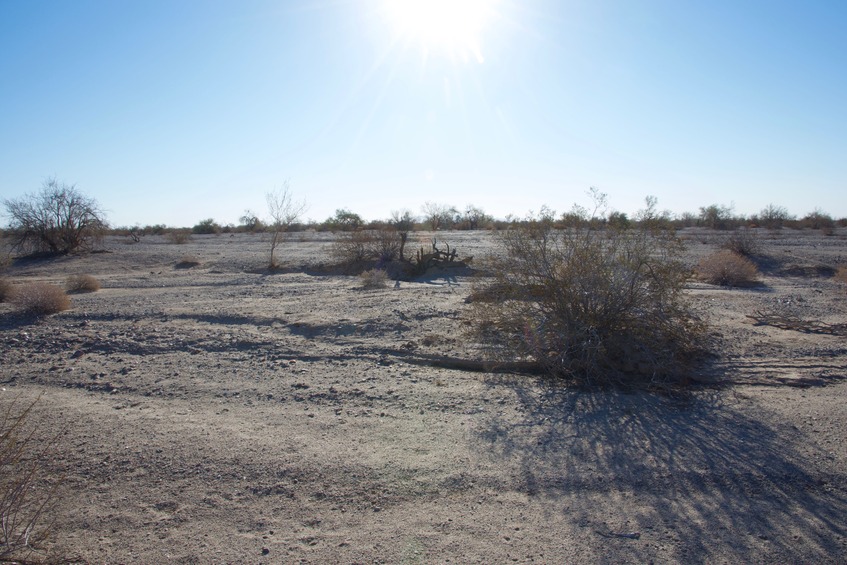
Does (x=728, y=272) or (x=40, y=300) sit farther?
(x=728, y=272)

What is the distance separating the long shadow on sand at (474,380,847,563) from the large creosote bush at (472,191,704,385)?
2.56 ft

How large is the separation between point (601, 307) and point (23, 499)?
21.9 ft

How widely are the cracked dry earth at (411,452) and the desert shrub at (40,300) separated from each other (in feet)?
6.59

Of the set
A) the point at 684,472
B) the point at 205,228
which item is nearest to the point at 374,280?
the point at 684,472

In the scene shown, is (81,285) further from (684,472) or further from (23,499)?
(684,472)

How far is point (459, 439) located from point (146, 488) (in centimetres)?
280

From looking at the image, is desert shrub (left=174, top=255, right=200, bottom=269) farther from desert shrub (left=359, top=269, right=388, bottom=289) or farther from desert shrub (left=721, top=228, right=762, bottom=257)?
desert shrub (left=721, top=228, right=762, bottom=257)

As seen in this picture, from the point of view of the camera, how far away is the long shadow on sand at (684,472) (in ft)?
13.1

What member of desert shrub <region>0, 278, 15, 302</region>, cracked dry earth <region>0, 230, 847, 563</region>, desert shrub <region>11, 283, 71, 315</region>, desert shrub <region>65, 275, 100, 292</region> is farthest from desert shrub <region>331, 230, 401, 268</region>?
cracked dry earth <region>0, 230, 847, 563</region>

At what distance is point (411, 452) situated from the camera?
5316mm

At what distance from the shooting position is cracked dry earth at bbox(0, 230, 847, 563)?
156 inches

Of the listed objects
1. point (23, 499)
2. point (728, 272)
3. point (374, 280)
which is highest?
point (728, 272)

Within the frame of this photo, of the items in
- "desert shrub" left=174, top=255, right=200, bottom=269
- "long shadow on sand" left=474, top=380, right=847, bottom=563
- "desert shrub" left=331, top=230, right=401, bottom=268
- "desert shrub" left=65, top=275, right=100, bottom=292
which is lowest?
"long shadow on sand" left=474, top=380, right=847, bottom=563

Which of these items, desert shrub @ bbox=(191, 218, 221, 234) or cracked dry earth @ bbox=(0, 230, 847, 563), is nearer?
A: cracked dry earth @ bbox=(0, 230, 847, 563)
